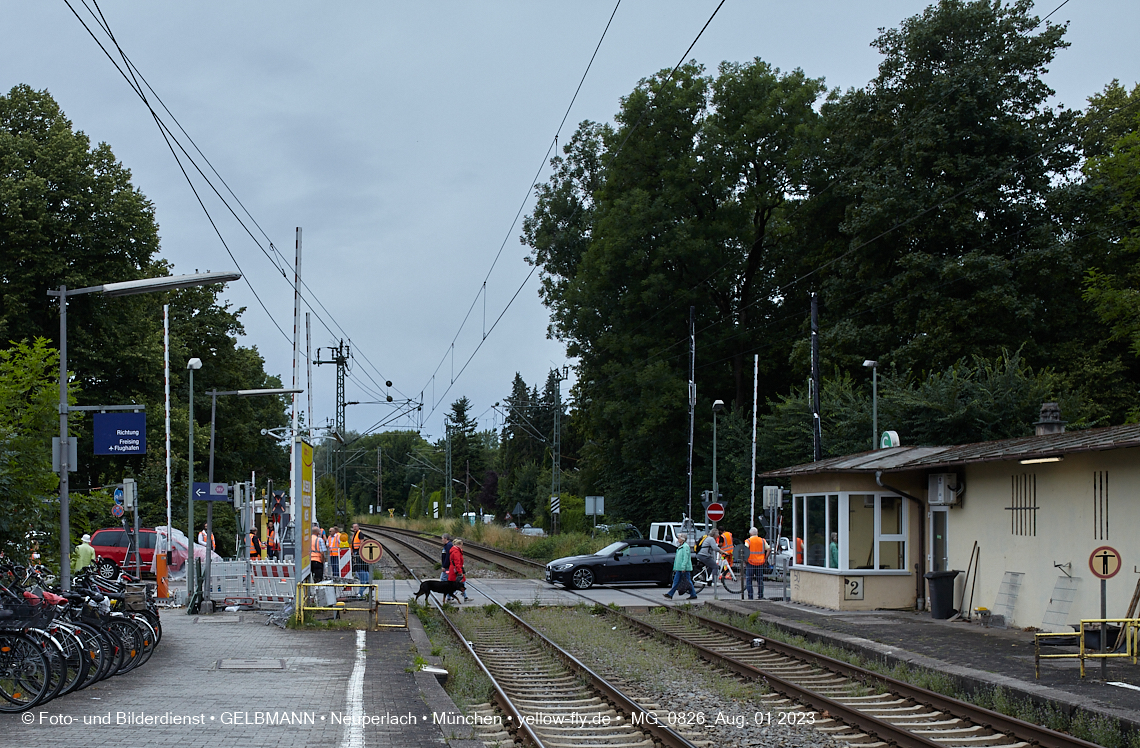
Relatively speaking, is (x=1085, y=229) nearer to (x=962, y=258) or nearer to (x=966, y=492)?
(x=962, y=258)

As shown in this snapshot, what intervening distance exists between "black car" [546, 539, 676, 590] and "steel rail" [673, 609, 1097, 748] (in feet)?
43.8

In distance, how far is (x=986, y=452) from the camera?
17.4m

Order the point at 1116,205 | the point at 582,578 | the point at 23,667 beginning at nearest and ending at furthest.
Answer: the point at 23,667, the point at 582,578, the point at 1116,205

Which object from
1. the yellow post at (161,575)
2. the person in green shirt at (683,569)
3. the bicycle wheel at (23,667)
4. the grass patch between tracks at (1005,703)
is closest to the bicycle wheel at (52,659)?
the bicycle wheel at (23,667)

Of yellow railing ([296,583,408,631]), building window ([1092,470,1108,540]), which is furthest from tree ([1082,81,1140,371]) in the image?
yellow railing ([296,583,408,631])

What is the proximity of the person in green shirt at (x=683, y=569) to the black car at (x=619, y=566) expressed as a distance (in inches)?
168

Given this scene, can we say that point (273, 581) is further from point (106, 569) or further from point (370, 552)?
point (106, 569)

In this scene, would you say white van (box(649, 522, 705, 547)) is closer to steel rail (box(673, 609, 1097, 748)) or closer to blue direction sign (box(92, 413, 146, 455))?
steel rail (box(673, 609, 1097, 748))

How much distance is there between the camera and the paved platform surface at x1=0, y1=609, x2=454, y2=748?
339 inches

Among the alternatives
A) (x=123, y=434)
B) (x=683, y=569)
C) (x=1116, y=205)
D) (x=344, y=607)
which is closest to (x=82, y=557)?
(x=123, y=434)

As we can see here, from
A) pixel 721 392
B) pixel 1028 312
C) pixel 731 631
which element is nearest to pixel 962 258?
pixel 1028 312

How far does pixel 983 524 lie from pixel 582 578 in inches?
523

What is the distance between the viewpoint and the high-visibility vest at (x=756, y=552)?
2452 centimetres

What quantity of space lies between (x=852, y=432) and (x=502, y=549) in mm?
21886
